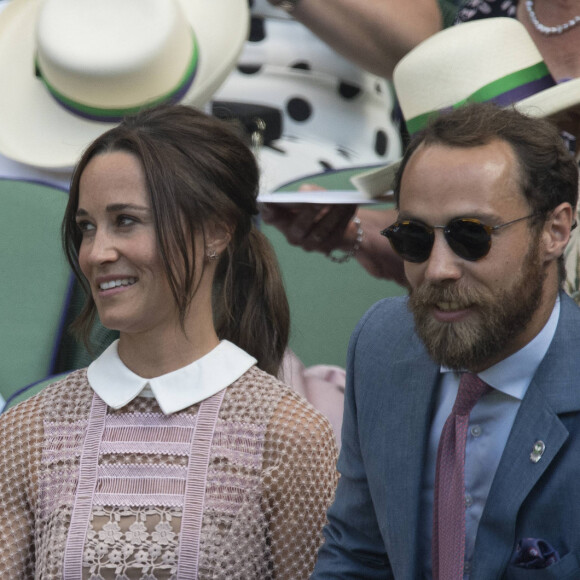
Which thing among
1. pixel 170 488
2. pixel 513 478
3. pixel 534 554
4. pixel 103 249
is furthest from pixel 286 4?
pixel 534 554

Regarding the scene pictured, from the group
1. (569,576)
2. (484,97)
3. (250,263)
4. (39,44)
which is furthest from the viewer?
(39,44)

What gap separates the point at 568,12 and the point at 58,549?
1790mm

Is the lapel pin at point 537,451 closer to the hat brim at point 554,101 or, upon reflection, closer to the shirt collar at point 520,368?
the shirt collar at point 520,368

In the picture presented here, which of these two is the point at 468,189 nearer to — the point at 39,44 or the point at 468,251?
the point at 468,251

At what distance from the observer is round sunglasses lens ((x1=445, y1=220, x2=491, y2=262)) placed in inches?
64.2

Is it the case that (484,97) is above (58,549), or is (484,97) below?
above

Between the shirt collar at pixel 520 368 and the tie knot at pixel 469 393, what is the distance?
0.05ft

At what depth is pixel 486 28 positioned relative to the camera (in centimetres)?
251

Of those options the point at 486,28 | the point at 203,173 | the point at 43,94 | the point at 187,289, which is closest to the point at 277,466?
the point at 187,289

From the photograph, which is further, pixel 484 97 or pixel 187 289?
pixel 484 97

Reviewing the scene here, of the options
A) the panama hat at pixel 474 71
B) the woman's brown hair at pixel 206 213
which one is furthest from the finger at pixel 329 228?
the woman's brown hair at pixel 206 213

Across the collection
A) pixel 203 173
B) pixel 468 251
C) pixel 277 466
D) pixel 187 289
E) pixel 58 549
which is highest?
pixel 468 251

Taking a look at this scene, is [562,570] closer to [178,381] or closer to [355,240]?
[178,381]

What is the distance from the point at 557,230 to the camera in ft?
5.65
